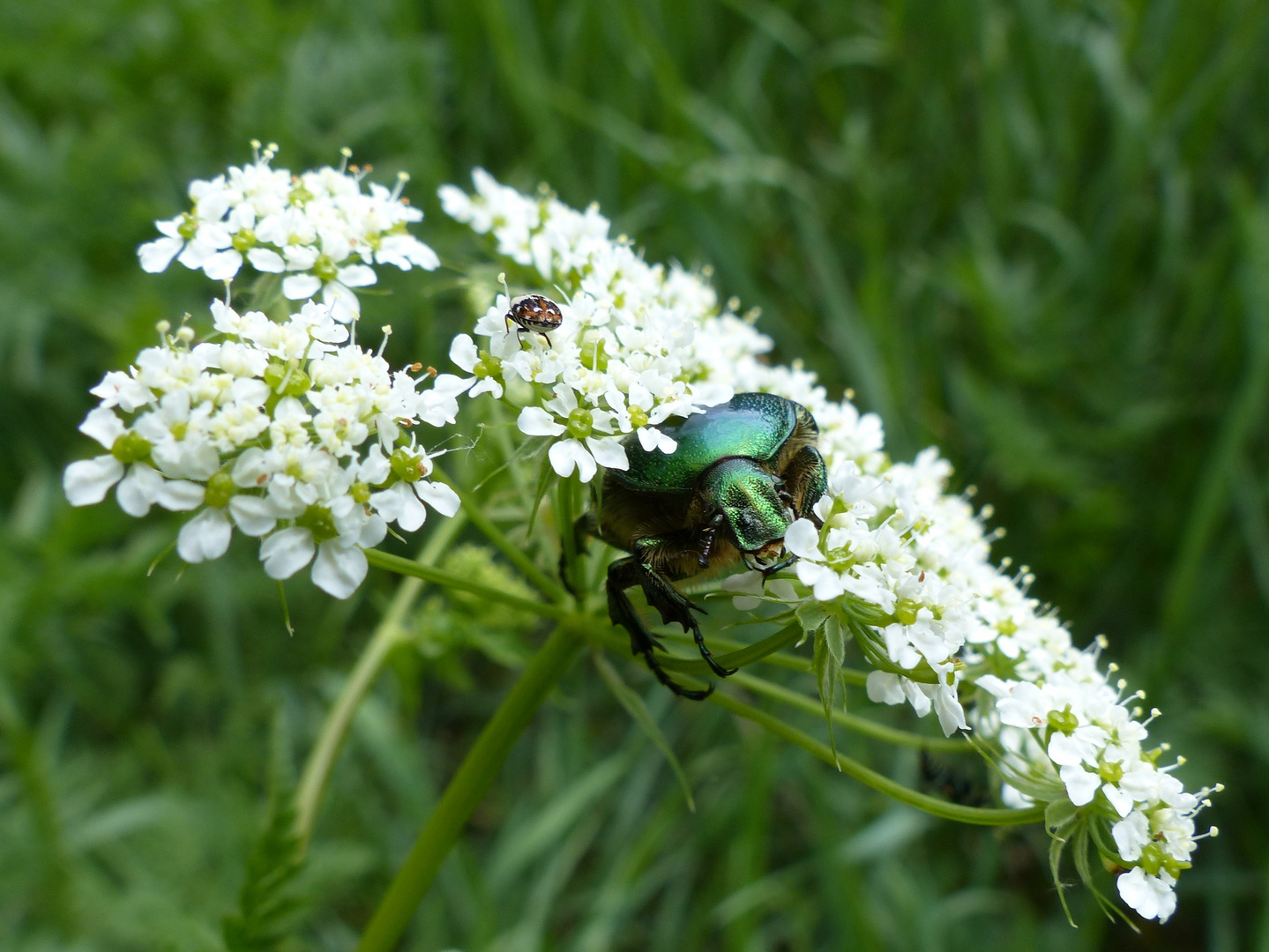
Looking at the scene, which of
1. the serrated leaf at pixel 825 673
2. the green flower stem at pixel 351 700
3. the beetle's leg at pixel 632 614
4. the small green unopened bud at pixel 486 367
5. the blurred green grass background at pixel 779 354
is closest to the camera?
the serrated leaf at pixel 825 673

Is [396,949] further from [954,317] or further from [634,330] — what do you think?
[954,317]

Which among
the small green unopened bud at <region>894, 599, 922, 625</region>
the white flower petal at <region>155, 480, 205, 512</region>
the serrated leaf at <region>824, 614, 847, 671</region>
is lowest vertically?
the white flower petal at <region>155, 480, 205, 512</region>

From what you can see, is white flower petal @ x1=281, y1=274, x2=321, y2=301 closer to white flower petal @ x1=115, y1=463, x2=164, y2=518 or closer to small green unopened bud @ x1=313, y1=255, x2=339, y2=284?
small green unopened bud @ x1=313, y1=255, x2=339, y2=284

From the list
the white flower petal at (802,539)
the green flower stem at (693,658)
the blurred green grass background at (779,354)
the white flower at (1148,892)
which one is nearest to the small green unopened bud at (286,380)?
the green flower stem at (693,658)

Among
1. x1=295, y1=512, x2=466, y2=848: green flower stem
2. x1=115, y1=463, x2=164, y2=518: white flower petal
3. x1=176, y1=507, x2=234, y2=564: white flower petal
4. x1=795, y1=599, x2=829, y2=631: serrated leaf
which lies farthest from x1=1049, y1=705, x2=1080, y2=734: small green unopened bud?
x1=115, y1=463, x2=164, y2=518: white flower petal

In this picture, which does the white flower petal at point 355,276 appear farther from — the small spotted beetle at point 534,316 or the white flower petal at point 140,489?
the white flower petal at point 140,489

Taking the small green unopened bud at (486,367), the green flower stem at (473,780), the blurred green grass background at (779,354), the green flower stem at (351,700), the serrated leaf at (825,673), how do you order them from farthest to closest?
the blurred green grass background at (779,354) < the green flower stem at (351,700) < the green flower stem at (473,780) < the small green unopened bud at (486,367) < the serrated leaf at (825,673)

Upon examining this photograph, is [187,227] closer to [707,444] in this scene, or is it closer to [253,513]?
[253,513]
